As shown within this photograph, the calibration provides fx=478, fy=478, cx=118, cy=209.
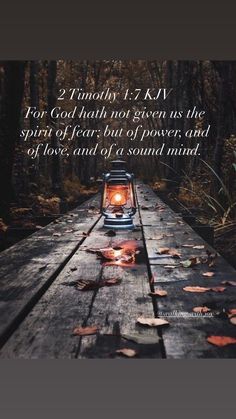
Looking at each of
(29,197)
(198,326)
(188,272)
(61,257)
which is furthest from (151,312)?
(29,197)

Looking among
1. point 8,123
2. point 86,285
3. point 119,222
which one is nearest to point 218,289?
point 86,285

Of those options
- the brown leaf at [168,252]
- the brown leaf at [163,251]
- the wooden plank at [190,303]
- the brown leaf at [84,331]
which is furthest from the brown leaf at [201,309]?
the brown leaf at [163,251]

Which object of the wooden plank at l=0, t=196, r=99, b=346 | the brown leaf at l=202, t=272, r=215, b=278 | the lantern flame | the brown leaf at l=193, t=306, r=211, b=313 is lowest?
the wooden plank at l=0, t=196, r=99, b=346

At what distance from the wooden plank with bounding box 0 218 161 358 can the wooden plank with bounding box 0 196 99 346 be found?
0.05m

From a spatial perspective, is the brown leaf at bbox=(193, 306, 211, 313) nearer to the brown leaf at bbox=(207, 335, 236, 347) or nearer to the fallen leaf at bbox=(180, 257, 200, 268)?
the brown leaf at bbox=(207, 335, 236, 347)

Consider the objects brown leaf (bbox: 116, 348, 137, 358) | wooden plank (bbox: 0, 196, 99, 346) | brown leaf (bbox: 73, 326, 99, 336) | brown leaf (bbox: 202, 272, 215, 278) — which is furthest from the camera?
brown leaf (bbox: 202, 272, 215, 278)

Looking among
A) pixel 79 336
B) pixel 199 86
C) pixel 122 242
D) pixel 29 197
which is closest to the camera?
pixel 79 336

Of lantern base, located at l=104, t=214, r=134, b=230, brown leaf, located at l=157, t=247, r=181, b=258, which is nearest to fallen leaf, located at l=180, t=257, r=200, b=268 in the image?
brown leaf, located at l=157, t=247, r=181, b=258

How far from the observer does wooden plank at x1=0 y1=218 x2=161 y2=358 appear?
1811 mm

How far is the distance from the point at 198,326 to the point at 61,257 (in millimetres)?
1458

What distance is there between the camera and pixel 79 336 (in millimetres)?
1923

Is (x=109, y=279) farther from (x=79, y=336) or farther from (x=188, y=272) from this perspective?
(x=79, y=336)

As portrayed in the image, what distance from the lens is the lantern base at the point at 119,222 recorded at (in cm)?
482

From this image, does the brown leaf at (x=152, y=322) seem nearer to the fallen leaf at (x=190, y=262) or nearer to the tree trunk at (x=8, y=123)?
the fallen leaf at (x=190, y=262)
